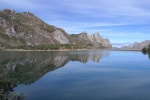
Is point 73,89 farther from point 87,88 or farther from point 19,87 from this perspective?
point 19,87

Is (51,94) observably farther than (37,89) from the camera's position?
No

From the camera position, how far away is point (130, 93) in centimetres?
3312

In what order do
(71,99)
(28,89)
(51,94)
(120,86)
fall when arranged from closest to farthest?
(71,99), (51,94), (28,89), (120,86)

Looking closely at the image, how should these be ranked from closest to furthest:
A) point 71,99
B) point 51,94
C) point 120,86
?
point 71,99
point 51,94
point 120,86

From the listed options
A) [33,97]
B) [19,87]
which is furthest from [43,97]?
[19,87]

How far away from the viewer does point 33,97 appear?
30.0 metres

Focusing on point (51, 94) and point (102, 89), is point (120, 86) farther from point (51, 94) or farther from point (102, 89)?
point (51, 94)

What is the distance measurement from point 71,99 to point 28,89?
347 inches

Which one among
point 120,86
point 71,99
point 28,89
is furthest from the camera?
point 120,86

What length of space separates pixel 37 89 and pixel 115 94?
11472 millimetres

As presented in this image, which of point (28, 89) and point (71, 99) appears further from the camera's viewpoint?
point (28, 89)

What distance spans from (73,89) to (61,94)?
3.76 m

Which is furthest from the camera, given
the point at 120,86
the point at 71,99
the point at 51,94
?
the point at 120,86

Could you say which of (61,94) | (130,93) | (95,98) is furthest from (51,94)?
(130,93)
